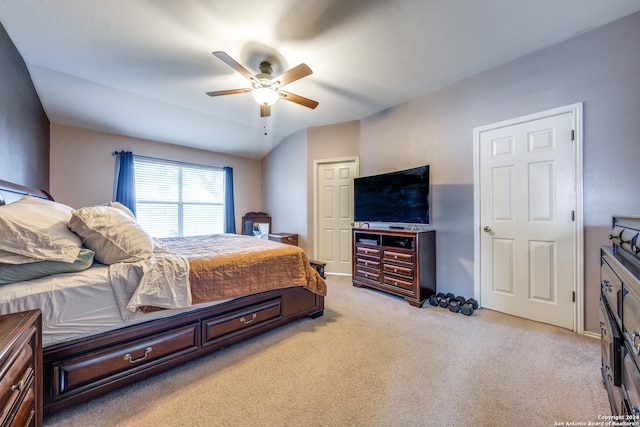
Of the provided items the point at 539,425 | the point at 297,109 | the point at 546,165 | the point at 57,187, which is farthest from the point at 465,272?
the point at 57,187

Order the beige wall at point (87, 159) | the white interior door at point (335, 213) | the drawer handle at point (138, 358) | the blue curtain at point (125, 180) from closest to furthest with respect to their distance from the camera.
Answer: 1. the drawer handle at point (138, 358)
2. the beige wall at point (87, 159)
3. the blue curtain at point (125, 180)
4. the white interior door at point (335, 213)

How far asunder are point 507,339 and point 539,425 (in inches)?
36.9

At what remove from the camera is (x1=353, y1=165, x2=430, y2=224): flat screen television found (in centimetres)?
285

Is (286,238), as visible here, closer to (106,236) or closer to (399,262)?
(399,262)

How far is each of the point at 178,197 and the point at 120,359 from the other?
3654 mm

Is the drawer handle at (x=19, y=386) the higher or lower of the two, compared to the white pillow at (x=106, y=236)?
lower

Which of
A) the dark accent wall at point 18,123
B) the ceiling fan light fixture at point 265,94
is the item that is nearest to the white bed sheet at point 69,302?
the dark accent wall at point 18,123

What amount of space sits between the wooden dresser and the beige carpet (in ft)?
1.44

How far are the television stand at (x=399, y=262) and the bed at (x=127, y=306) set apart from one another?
1569mm

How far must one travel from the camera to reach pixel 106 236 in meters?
1.49

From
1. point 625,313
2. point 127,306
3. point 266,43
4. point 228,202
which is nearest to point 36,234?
point 127,306

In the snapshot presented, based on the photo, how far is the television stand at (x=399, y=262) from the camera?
2.83 metres

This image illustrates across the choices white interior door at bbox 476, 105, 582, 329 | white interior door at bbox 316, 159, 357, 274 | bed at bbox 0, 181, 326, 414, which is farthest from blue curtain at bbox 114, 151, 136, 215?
white interior door at bbox 476, 105, 582, 329

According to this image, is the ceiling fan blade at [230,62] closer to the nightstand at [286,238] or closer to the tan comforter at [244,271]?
the tan comforter at [244,271]
